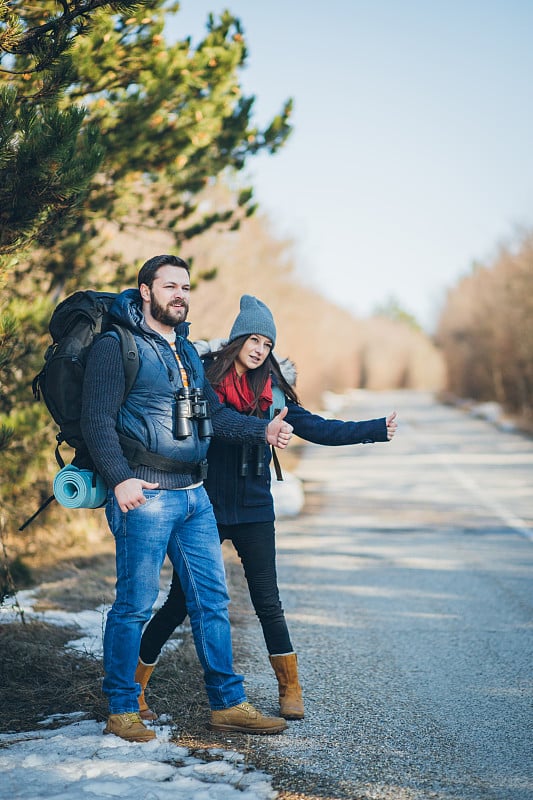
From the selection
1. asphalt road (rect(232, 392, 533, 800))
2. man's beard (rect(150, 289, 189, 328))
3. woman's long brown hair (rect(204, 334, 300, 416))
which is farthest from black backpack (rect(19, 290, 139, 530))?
asphalt road (rect(232, 392, 533, 800))

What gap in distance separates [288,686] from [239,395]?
145 cm

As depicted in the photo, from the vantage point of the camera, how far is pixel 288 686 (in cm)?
430

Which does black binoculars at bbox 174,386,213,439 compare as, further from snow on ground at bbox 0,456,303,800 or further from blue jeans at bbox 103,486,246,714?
snow on ground at bbox 0,456,303,800

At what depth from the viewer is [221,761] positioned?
360 cm

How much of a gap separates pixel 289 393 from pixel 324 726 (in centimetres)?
165

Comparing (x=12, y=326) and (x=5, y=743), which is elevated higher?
(x=12, y=326)

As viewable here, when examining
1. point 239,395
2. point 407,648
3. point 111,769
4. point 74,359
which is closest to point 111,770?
point 111,769

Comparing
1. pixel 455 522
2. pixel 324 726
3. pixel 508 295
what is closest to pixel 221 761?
pixel 324 726

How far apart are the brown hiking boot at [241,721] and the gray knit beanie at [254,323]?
1.76 metres

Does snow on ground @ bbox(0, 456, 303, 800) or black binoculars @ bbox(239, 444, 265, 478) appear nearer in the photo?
snow on ground @ bbox(0, 456, 303, 800)

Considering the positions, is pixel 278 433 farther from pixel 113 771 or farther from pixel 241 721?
pixel 113 771

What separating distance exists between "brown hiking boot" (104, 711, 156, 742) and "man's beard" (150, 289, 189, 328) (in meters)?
1.73

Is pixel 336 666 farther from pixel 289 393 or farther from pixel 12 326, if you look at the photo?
pixel 12 326

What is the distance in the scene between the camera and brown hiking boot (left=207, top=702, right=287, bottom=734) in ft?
13.0
